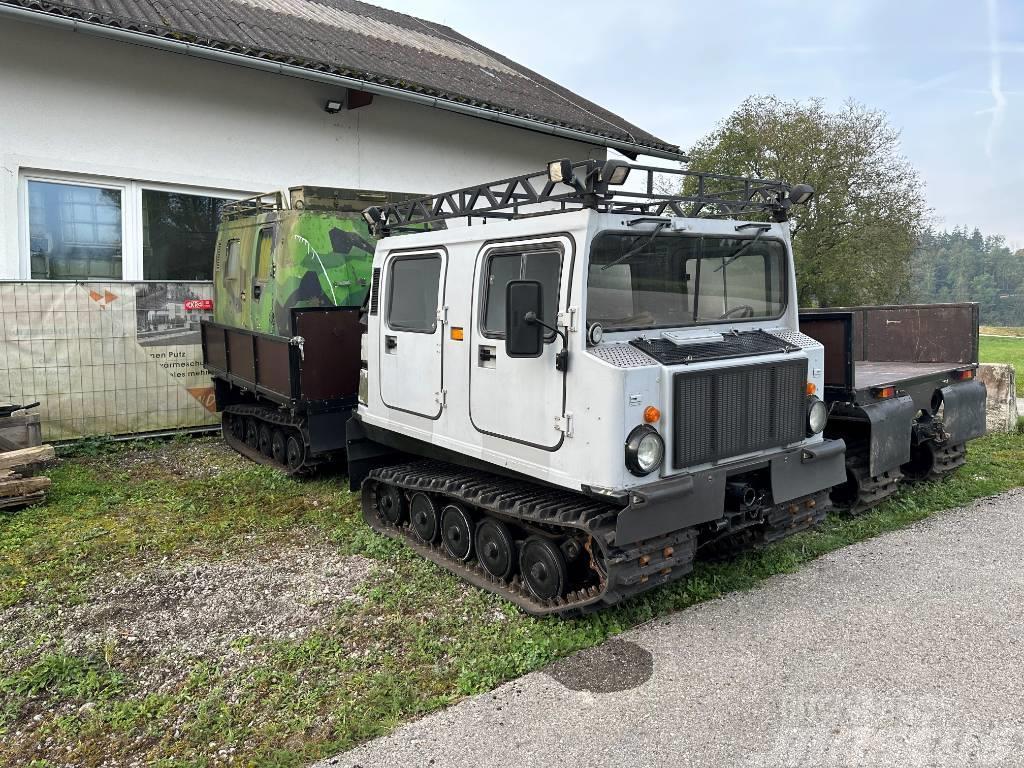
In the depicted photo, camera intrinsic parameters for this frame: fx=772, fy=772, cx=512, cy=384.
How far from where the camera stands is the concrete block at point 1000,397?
9961 millimetres

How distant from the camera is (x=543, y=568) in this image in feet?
15.8

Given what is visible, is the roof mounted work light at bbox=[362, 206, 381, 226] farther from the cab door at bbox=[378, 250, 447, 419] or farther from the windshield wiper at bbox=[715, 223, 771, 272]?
the windshield wiper at bbox=[715, 223, 771, 272]

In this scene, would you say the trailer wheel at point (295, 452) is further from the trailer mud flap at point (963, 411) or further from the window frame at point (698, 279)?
the trailer mud flap at point (963, 411)

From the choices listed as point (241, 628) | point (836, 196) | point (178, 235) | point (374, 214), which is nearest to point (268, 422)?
point (374, 214)

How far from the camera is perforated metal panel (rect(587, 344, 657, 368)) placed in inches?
170

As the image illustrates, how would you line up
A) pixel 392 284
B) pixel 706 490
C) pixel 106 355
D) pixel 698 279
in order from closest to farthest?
pixel 706 490
pixel 698 279
pixel 392 284
pixel 106 355

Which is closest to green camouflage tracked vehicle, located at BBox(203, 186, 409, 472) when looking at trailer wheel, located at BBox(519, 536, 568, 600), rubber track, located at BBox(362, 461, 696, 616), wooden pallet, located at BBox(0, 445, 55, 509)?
wooden pallet, located at BBox(0, 445, 55, 509)

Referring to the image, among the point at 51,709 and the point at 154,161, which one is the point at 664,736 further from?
the point at 154,161

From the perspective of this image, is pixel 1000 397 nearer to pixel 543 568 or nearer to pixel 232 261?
pixel 543 568

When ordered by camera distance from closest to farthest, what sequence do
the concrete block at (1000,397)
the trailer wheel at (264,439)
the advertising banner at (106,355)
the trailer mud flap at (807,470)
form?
1. the trailer mud flap at (807,470)
2. the trailer wheel at (264,439)
3. the advertising banner at (106,355)
4. the concrete block at (1000,397)

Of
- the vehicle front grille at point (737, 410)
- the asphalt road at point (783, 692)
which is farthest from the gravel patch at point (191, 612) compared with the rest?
the vehicle front grille at point (737, 410)

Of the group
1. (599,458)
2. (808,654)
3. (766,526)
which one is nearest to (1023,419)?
(766,526)

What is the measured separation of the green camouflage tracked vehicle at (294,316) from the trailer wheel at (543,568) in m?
3.24

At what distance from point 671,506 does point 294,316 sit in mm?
4378
